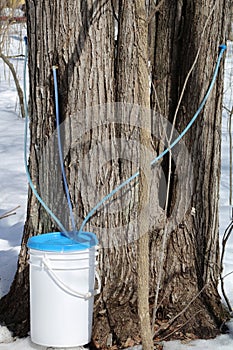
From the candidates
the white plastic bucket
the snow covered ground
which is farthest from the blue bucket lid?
the snow covered ground

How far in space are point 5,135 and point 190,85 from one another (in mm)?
4966

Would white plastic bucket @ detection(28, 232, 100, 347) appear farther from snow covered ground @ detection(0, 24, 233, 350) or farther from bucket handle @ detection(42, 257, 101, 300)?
snow covered ground @ detection(0, 24, 233, 350)

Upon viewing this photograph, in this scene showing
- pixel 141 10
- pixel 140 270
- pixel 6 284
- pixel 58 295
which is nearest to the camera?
pixel 141 10

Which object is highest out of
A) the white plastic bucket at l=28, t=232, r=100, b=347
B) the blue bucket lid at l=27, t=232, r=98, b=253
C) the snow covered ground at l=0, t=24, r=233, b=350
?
the blue bucket lid at l=27, t=232, r=98, b=253

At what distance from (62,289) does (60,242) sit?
0.18m

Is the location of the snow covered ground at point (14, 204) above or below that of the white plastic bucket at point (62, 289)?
below

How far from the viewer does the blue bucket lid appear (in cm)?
208

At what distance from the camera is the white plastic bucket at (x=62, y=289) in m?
2.09

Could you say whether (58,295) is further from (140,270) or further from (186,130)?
(186,130)

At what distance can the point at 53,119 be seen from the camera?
2322 millimetres

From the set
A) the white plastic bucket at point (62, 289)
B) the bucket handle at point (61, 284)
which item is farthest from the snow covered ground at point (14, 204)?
the bucket handle at point (61, 284)

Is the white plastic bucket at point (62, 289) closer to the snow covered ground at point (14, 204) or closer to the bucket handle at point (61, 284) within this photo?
the bucket handle at point (61, 284)

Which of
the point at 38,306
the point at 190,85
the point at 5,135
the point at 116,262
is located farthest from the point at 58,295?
the point at 5,135

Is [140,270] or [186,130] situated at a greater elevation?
[186,130]
